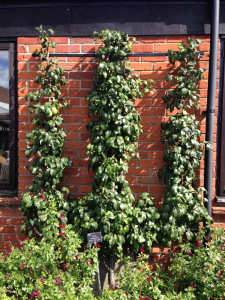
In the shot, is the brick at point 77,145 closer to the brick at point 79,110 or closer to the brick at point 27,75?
the brick at point 79,110

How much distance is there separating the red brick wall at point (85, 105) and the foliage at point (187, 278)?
0.62 meters

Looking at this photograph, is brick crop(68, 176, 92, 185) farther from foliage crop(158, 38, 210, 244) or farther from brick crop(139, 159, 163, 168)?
foliage crop(158, 38, 210, 244)

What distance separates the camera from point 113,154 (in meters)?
2.49

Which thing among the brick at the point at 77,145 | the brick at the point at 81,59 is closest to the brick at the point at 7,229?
the brick at the point at 77,145

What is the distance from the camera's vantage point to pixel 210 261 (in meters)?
2.17

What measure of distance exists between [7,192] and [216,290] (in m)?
2.21

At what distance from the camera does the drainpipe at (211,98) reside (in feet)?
8.08

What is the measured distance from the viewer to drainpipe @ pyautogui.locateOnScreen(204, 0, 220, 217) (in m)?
2.46

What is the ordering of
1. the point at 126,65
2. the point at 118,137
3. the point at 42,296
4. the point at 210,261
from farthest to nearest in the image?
the point at 126,65 < the point at 118,137 < the point at 210,261 < the point at 42,296

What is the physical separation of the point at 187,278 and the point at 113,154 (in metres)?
1.27

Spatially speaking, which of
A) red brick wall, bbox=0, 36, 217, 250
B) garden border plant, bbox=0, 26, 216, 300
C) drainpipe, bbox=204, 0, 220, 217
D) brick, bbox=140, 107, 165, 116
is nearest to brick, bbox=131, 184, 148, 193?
red brick wall, bbox=0, 36, 217, 250

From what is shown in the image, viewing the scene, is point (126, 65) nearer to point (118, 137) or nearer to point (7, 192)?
point (118, 137)

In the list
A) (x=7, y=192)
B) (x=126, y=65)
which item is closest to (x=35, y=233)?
(x=7, y=192)

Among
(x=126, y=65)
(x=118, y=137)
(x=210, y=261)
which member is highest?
(x=126, y=65)
